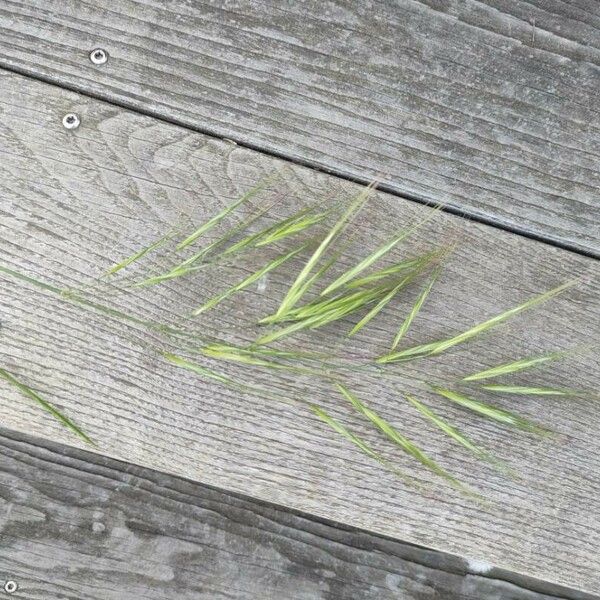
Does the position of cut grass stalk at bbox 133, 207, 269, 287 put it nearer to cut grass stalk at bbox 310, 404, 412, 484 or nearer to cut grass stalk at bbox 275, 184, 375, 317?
cut grass stalk at bbox 275, 184, 375, 317

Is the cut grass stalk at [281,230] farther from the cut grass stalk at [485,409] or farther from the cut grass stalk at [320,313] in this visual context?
the cut grass stalk at [485,409]

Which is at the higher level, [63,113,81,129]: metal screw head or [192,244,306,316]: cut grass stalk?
[63,113,81,129]: metal screw head

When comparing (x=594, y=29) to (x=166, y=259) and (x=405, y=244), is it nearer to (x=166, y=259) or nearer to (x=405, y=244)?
(x=405, y=244)

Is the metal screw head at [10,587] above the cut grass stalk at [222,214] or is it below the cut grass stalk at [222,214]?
below

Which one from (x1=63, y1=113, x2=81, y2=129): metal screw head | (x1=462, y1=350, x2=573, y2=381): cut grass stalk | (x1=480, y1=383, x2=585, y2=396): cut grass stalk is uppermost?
(x1=63, y1=113, x2=81, y2=129): metal screw head

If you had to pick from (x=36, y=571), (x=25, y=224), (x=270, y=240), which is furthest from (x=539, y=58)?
(x=36, y=571)

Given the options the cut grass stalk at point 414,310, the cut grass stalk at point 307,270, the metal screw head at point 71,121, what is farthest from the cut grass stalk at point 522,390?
the metal screw head at point 71,121

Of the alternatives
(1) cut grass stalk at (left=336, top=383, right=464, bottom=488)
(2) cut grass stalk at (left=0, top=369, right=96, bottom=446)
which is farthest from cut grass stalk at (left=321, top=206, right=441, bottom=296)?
(2) cut grass stalk at (left=0, top=369, right=96, bottom=446)

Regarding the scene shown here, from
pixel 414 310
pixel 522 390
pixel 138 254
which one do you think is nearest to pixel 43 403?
pixel 138 254
